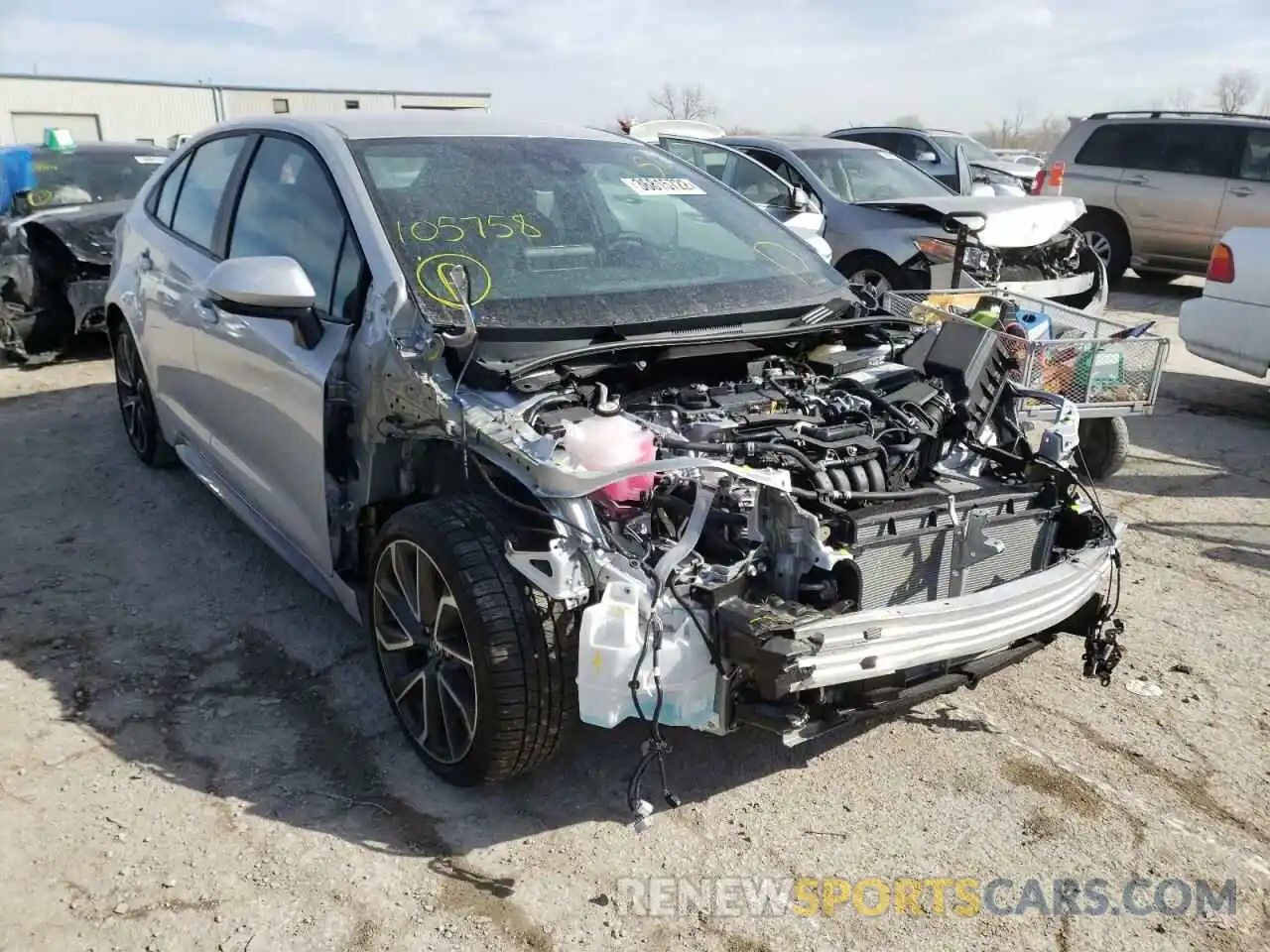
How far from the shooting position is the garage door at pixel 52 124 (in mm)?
32094

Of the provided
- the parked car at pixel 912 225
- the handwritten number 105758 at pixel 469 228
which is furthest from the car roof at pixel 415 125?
the parked car at pixel 912 225

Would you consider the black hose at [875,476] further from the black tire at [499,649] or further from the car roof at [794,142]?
the car roof at [794,142]

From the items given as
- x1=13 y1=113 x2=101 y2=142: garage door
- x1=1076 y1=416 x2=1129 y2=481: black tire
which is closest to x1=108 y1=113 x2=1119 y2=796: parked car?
x1=1076 y1=416 x2=1129 y2=481: black tire

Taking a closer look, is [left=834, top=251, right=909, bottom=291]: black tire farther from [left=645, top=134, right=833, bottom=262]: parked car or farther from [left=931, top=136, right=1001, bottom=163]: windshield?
[left=931, top=136, right=1001, bottom=163]: windshield

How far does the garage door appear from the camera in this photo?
32094 millimetres

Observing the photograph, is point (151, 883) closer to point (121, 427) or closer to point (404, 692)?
point (404, 692)

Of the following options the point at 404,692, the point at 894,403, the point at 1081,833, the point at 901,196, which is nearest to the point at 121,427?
the point at 404,692

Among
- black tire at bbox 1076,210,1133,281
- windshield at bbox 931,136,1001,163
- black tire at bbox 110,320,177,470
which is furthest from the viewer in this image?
windshield at bbox 931,136,1001,163

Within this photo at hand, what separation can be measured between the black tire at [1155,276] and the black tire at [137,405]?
1069cm

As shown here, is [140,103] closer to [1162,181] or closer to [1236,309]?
[1162,181]

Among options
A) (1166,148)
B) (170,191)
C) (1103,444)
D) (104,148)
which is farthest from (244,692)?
(1166,148)

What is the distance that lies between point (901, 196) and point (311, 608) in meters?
6.80

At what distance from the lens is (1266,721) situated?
10.9 ft

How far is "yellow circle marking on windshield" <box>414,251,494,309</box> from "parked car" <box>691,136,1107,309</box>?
11.7 feet
